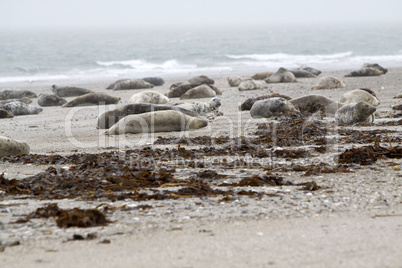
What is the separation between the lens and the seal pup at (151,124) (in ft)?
24.7

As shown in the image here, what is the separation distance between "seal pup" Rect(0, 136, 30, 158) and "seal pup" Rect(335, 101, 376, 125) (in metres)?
4.85

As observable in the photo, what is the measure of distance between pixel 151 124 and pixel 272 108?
2531mm

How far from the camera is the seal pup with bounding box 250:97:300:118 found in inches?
350

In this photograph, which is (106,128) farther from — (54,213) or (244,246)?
(244,246)

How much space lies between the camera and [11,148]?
5723mm

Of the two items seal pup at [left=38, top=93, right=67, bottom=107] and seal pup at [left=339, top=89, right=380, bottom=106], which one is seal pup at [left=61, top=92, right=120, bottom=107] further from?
seal pup at [left=339, top=89, right=380, bottom=106]

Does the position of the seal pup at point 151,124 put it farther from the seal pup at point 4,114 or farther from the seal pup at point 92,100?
the seal pup at point 92,100

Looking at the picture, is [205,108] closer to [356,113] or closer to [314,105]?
[314,105]

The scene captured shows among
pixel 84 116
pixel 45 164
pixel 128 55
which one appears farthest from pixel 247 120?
pixel 128 55

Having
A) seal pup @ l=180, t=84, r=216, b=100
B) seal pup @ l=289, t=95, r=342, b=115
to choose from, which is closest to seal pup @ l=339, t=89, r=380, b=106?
seal pup @ l=289, t=95, r=342, b=115

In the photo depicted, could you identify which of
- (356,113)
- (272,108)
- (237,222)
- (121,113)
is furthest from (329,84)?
(237,222)

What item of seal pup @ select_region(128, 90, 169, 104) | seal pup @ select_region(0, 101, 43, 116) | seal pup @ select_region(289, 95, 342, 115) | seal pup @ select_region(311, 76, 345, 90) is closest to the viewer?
seal pup @ select_region(289, 95, 342, 115)

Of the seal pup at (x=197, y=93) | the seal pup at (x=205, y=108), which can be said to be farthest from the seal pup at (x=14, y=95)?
the seal pup at (x=205, y=108)

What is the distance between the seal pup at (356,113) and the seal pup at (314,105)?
1.35 m
